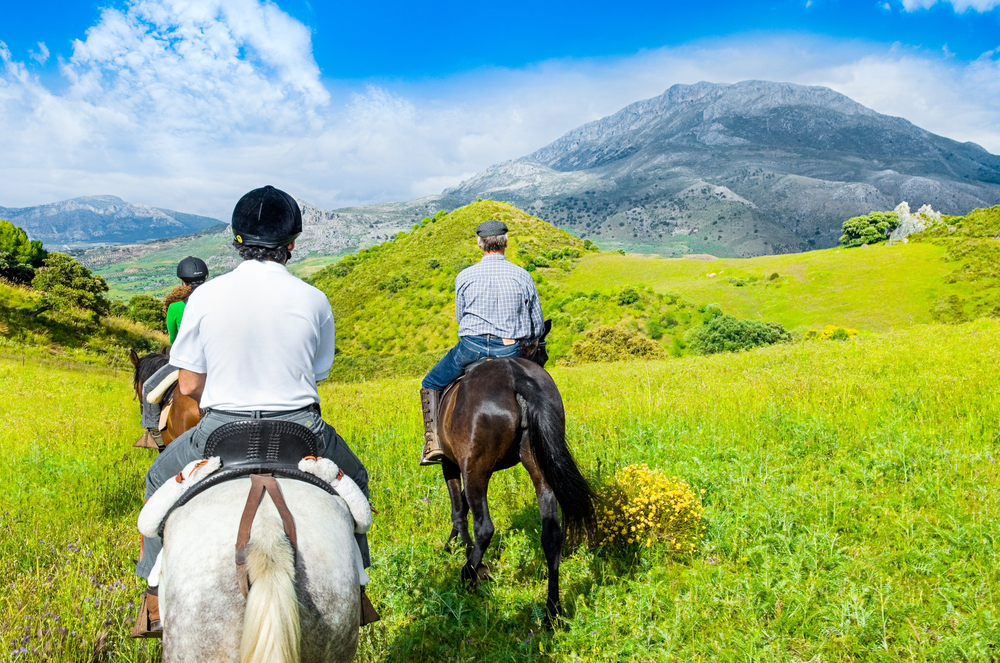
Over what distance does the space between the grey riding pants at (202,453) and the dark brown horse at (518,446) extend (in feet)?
6.00

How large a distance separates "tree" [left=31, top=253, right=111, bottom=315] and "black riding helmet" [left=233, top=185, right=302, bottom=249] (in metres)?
36.6

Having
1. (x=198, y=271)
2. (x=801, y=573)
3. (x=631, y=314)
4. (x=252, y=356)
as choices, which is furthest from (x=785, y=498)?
(x=631, y=314)

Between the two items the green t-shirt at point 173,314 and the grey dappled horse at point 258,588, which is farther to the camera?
the green t-shirt at point 173,314

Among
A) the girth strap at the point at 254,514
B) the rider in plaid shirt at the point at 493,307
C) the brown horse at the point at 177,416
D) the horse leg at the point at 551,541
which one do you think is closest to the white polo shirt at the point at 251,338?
the girth strap at the point at 254,514

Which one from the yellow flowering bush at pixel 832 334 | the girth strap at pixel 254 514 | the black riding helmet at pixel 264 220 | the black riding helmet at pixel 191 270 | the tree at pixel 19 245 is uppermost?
the tree at pixel 19 245

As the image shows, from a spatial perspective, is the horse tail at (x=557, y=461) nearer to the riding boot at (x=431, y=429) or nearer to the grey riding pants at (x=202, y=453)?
the riding boot at (x=431, y=429)

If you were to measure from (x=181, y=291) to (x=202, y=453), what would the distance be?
14.3 feet

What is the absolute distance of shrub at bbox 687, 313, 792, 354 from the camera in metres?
25.5

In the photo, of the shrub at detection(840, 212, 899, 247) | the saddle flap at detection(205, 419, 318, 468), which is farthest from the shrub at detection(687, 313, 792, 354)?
the shrub at detection(840, 212, 899, 247)

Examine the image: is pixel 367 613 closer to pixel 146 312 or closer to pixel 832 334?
pixel 832 334

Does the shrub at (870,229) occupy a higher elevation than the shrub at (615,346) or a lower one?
higher

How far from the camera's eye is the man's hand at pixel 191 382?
290cm

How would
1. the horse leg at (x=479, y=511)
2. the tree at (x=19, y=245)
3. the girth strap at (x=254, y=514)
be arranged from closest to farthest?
1. the girth strap at (x=254, y=514)
2. the horse leg at (x=479, y=511)
3. the tree at (x=19, y=245)

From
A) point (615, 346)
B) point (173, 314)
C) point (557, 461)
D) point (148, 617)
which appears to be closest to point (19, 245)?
point (615, 346)
